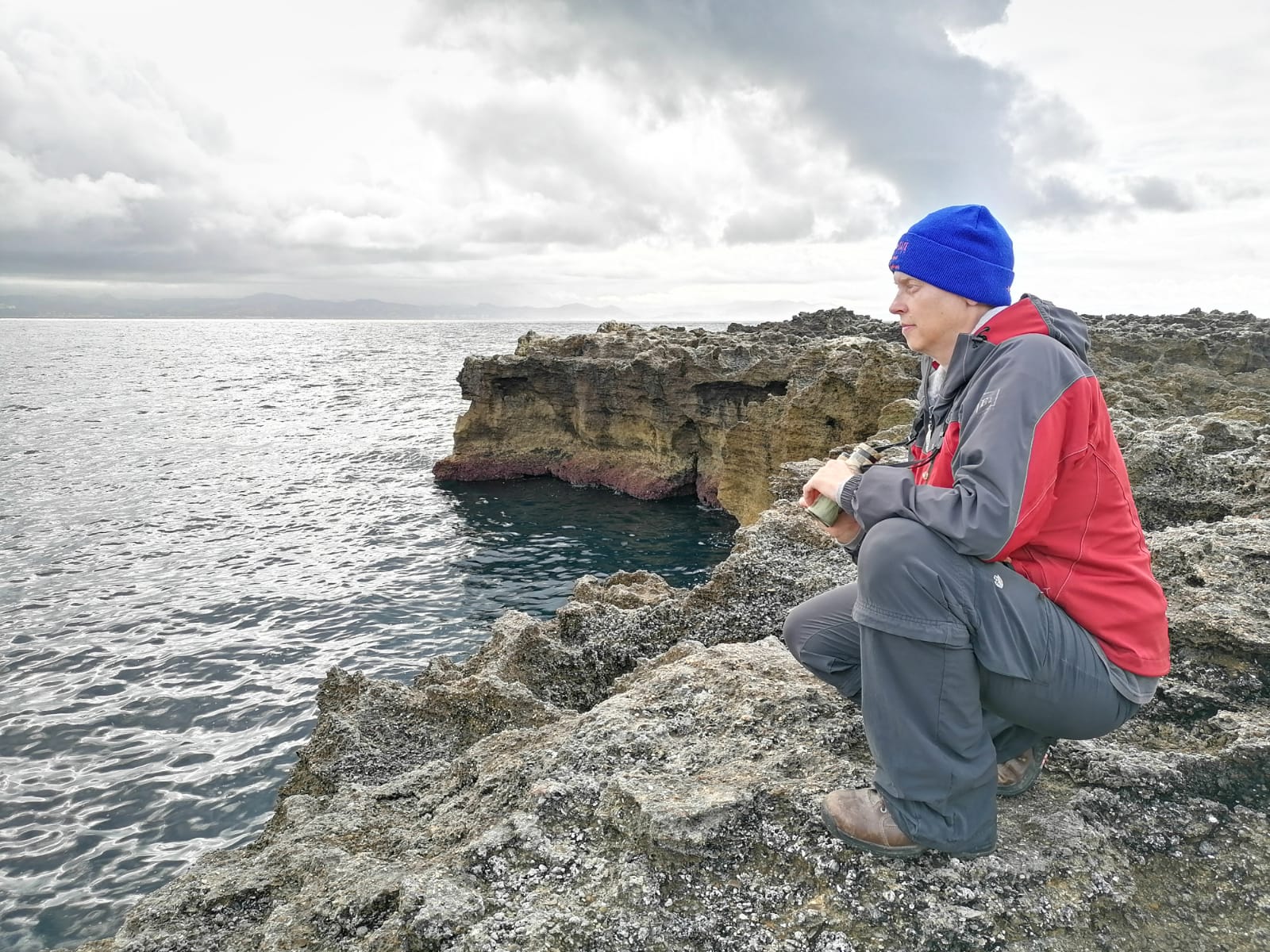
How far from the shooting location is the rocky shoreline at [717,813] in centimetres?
290

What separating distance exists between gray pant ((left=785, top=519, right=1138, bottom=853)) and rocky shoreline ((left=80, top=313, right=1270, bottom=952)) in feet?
1.04

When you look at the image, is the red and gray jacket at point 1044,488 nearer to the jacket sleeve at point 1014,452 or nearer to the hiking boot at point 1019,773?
the jacket sleeve at point 1014,452

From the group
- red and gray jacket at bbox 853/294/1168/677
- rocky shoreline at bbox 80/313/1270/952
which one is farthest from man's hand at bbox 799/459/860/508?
rocky shoreline at bbox 80/313/1270/952

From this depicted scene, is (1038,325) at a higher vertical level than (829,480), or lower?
higher

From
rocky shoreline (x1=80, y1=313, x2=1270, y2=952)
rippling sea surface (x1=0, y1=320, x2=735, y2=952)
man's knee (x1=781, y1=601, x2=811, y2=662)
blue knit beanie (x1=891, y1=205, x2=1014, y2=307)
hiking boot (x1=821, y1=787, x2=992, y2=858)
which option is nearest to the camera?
rocky shoreline (x1=80, y1=313, x2=1270, y2=952)

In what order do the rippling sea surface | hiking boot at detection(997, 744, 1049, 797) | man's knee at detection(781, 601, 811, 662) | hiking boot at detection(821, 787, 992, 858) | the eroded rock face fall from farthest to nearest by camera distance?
the eroded rock face → the rippling sea surface → man's knee at detection(781, 601, 811, 662) → hiking boot at detection(997, 744, 1049, 797) → hiking boot at detection(821, 787, 992, 858)

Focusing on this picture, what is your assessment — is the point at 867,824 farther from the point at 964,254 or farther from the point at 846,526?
the point at 964,254

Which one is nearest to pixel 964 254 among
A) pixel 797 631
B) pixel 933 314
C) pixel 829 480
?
pixel 933 314

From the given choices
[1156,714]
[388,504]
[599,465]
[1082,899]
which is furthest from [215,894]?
[599,465]

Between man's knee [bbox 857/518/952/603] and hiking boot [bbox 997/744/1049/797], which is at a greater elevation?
man's knee [bbox 857/518/952/603]

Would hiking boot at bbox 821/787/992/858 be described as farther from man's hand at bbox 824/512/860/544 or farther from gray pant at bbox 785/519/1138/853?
man's hand at bbox 824/512/860/544

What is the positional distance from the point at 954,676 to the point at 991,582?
1.22 ft

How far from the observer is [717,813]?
3354 mm

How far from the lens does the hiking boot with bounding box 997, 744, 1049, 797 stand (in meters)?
3.38
